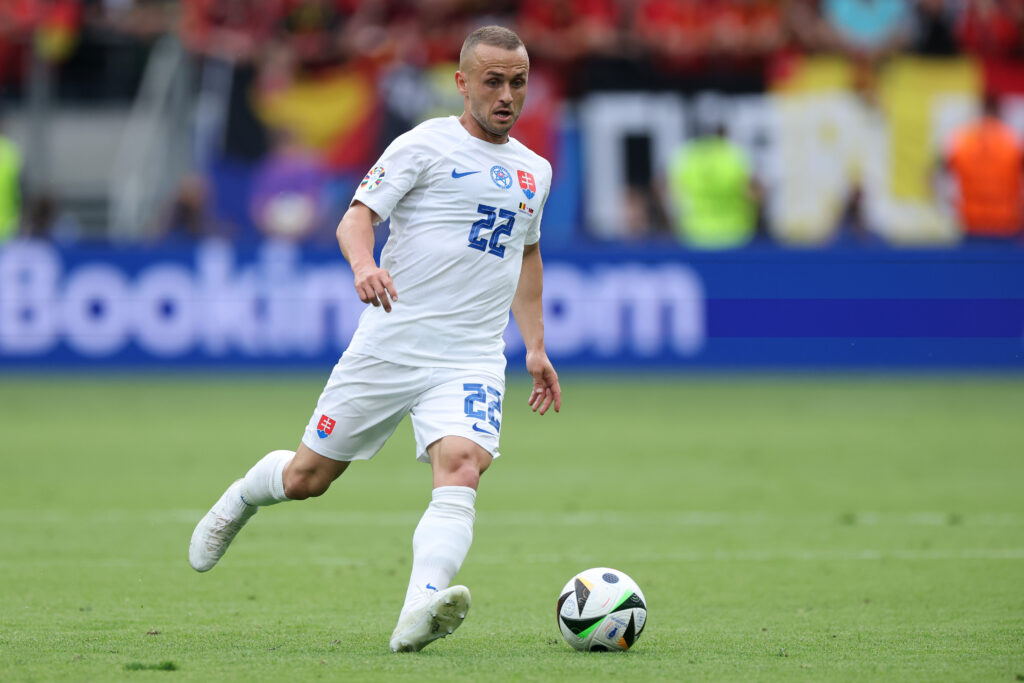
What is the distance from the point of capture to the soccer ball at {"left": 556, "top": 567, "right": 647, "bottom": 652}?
5727 mm

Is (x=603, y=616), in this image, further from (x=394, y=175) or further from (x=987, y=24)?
(x=987, y=24)

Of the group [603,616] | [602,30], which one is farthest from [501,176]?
[602,30]

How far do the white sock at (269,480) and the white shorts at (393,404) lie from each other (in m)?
0.26

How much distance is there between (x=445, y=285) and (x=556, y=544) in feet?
9.52

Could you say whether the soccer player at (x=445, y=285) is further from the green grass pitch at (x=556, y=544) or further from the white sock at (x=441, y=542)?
the green grass pitch at (x=556, y=544)

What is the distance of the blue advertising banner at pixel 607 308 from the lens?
17.7 metres

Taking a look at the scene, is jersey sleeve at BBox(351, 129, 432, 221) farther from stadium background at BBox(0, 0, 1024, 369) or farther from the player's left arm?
stadium background at BBox(0, 0, 1024, 369)

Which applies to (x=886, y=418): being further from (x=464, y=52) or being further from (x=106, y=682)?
(x=106, y=682)

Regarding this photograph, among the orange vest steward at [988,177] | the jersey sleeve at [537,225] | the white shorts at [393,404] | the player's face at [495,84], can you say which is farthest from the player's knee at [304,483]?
the orange vest steward at [988,177]

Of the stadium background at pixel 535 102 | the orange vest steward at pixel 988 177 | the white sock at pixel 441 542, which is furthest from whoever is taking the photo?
the stadium background at pixel 535 102

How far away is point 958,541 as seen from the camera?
8.55 meters

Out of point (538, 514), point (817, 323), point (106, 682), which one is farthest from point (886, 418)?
point (106, 682)

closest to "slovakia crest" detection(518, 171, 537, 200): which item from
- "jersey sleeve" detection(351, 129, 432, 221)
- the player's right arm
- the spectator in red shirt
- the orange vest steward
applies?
"jersey sleeve" detection(351, 129, 432, 221)

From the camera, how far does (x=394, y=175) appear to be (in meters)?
5.92
